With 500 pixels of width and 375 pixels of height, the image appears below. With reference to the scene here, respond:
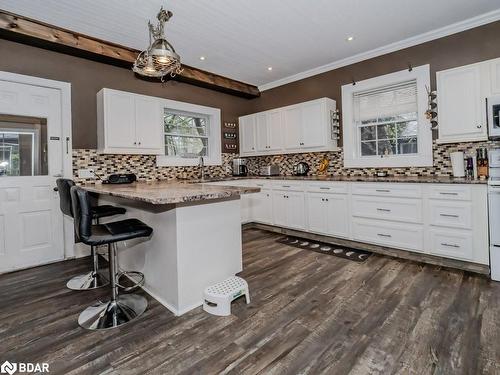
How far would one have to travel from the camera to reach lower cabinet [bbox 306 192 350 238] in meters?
3.63

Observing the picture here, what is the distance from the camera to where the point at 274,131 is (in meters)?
4.89

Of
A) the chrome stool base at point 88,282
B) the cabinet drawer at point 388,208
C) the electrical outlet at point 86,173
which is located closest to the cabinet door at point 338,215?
the cabinet drawer at point 388,208

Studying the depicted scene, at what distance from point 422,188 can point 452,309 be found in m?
1.36

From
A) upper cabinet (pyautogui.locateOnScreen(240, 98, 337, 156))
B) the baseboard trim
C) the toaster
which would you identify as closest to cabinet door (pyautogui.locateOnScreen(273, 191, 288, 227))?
the baseboard trim

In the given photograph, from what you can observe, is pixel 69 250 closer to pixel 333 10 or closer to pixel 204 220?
pixel 204 220

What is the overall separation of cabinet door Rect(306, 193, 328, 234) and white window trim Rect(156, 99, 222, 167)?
202 centimetres

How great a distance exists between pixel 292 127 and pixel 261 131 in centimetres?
72

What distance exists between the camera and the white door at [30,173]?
300 cm

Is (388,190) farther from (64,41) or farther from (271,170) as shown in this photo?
(64,41)

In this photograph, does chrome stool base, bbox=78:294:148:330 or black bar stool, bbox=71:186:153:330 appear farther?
chrome stool base, bbox=78:294:148:330

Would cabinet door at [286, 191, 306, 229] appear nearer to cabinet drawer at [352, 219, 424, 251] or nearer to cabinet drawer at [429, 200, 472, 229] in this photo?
cabinet drawer at [352, 219, 424, 251]

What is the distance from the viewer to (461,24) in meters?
3.15

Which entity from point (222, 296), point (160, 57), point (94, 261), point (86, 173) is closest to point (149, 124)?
point (86, 173)
